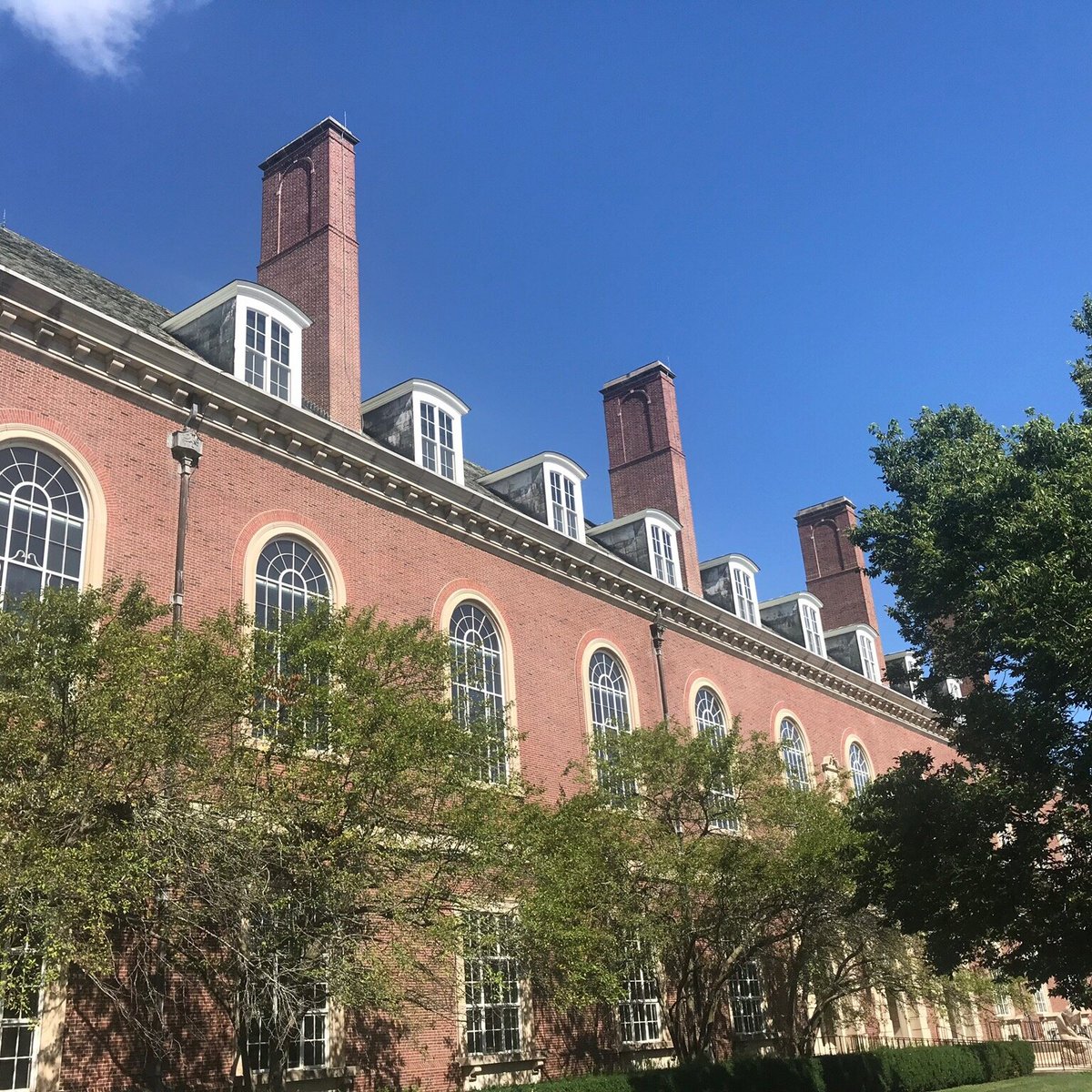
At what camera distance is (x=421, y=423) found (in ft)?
74.8

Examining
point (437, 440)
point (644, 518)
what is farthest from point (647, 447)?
point (437, 440)

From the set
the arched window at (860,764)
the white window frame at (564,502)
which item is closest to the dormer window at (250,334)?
the white window frame at (564,502)

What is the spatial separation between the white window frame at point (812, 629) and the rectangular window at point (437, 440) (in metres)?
18.1

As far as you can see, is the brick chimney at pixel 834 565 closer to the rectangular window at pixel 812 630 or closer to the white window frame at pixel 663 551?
the rectangular window at pixel 812 630

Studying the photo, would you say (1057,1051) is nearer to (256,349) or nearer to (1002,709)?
(1002,709)

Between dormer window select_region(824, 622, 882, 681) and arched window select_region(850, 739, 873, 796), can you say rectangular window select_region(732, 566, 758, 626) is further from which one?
dormer window select_region(824, 622, 882, 681)

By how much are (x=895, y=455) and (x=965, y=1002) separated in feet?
42.5

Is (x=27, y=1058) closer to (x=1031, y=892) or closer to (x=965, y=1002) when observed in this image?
(x=1031, y=892)

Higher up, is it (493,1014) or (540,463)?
(540,463)

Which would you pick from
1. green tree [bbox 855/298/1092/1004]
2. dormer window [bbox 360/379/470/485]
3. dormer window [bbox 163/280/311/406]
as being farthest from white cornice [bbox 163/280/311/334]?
green tree [bbox 855/298/1092/1004]

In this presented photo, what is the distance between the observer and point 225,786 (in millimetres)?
12172

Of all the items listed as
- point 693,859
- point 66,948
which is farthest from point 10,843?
point 693,859

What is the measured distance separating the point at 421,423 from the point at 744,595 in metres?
14.9

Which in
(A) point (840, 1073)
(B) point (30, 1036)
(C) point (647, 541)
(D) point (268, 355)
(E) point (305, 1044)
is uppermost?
(C) point (647, 541)
